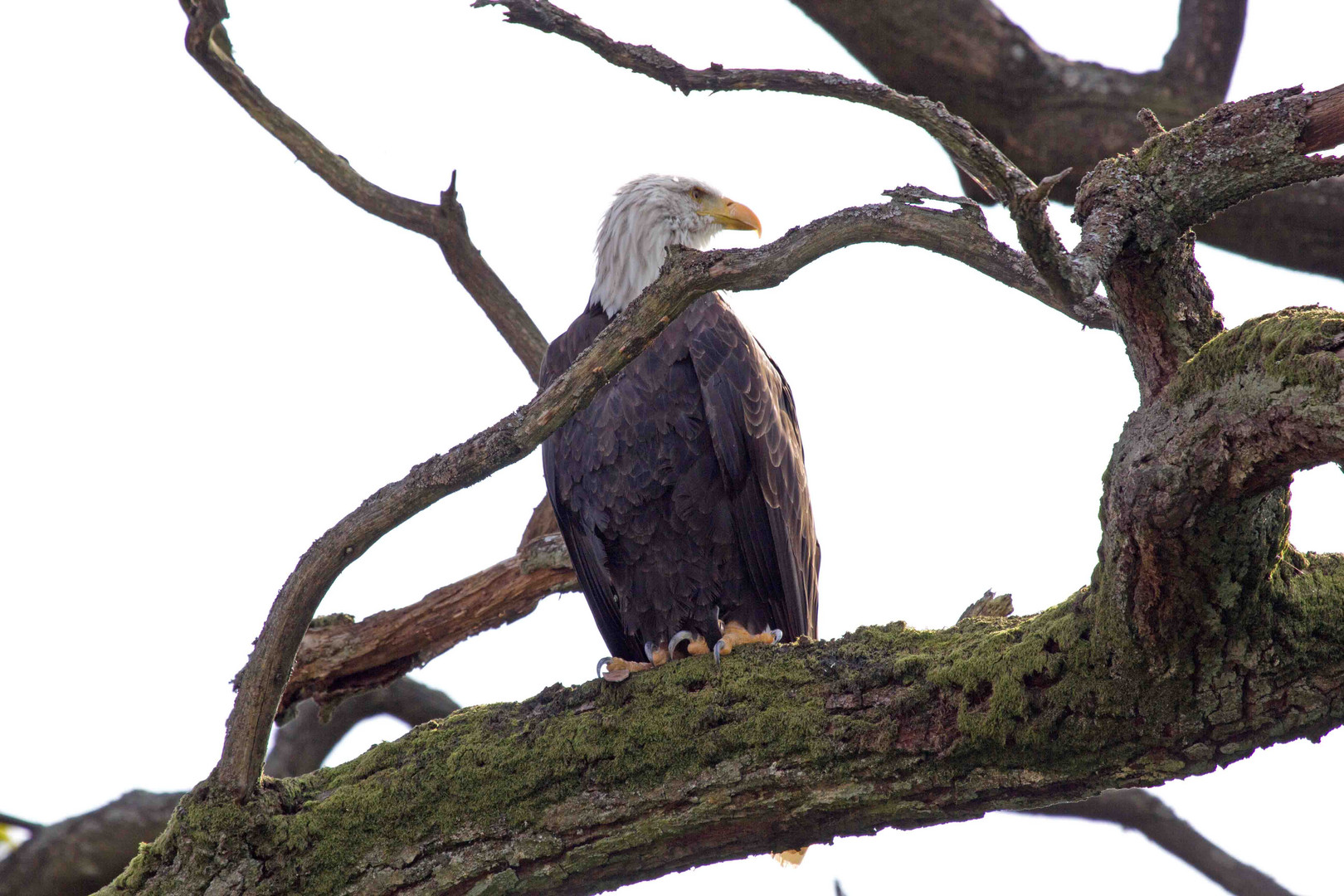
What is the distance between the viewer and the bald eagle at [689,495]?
4531mm

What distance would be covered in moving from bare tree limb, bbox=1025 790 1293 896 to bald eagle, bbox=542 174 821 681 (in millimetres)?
1803

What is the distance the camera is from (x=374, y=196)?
538cm

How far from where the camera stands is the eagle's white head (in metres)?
5.43

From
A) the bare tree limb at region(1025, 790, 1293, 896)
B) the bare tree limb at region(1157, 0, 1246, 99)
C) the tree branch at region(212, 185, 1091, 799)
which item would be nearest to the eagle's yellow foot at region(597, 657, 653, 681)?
the tree branch at region(212, 185, 1091, 799)

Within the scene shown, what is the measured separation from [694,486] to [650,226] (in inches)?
63.7

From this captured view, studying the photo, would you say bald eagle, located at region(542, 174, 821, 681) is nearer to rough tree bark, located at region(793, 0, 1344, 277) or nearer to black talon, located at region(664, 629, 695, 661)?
black talon, located at region(664, 629, 695, 661)

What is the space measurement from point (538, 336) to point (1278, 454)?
383 centimetres

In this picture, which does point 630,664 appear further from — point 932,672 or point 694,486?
point 932,672

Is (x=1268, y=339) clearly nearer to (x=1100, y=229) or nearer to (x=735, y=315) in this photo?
(x=1100, y=229)

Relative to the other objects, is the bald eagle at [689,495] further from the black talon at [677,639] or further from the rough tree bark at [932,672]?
the rough tree bark at [932,672]

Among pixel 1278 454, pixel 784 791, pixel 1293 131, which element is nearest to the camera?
pixel 1278 454

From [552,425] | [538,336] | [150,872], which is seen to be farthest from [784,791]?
[538,336]

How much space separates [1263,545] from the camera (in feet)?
8.23

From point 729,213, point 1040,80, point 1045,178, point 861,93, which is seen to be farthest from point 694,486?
point 1040,80
